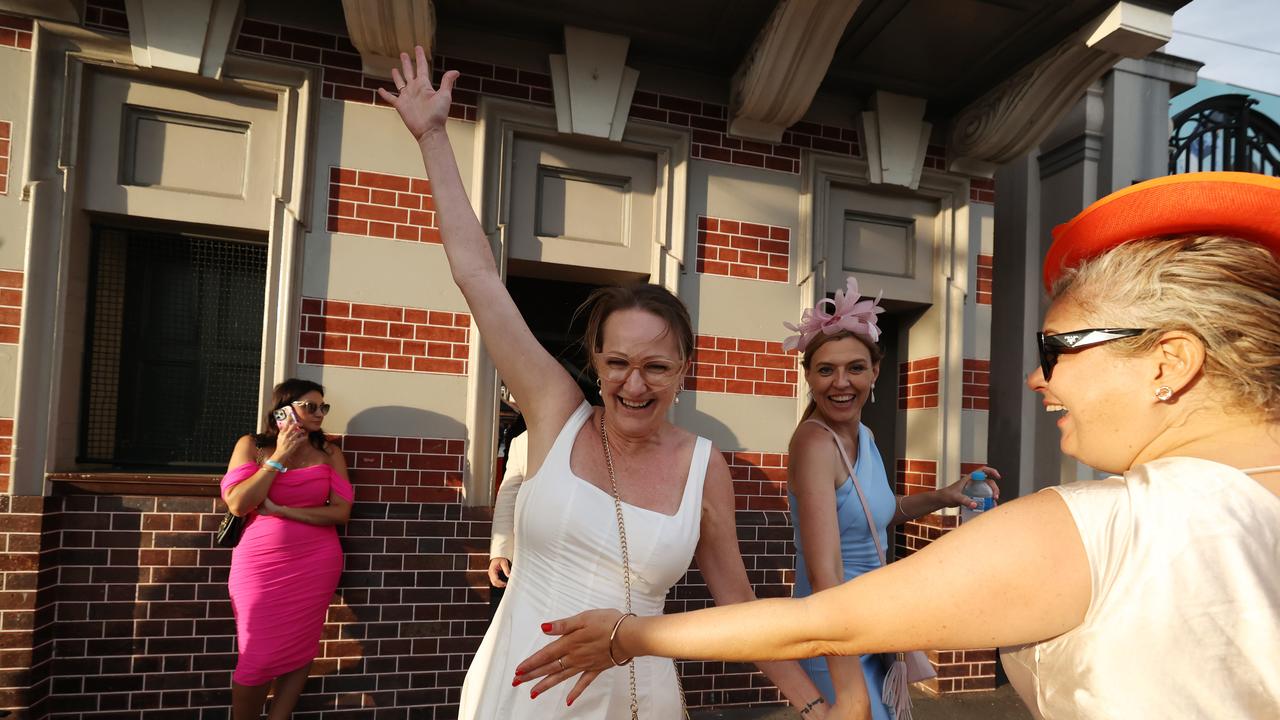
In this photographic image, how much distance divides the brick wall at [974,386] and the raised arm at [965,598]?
174 inches

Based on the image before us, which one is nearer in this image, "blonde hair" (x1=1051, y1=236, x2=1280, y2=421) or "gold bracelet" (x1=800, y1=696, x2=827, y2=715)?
"blonde hair" (x1=1051, y1=236, x2=1280, y2=421)

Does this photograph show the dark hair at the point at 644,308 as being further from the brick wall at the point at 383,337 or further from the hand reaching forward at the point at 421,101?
the brick wall at the point at 383,337

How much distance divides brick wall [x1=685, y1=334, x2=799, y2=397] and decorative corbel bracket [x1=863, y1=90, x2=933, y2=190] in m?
1.52

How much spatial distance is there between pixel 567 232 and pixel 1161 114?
5867mm

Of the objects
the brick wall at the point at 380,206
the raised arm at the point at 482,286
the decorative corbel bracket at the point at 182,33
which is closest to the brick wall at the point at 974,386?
the brick wall at the point at 380,206

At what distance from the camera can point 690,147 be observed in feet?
14.9

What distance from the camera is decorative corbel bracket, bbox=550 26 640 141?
4.23m

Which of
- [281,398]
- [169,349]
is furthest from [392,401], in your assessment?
[169,349]

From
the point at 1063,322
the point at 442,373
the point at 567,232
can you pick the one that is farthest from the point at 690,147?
the point at 1063,322

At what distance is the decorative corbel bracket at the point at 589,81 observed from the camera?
4.23 meters

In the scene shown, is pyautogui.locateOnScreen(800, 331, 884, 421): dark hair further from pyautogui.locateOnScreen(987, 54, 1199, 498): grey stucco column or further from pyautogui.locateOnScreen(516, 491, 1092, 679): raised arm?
pyautogui.locateOnScreen(987, 54, 1199, 498): grey stucco column

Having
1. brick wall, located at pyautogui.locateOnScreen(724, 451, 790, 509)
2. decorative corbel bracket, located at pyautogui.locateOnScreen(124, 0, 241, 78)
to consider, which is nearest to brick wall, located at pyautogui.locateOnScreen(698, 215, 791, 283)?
brick wall, located at pyautogui.locateOnScreen(724, 451, 790, 509)

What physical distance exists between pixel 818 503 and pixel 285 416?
8.91 ft

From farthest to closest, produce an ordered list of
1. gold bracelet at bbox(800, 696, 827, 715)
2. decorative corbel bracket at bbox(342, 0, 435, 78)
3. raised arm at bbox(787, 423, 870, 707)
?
1. decorative corbel bracket at bbox(342, 0, 435, 78)
2. raised arm at bbox(787, 423, 870, 707)
3. gold bracelet at bbox(800, 696, 827, 715)
